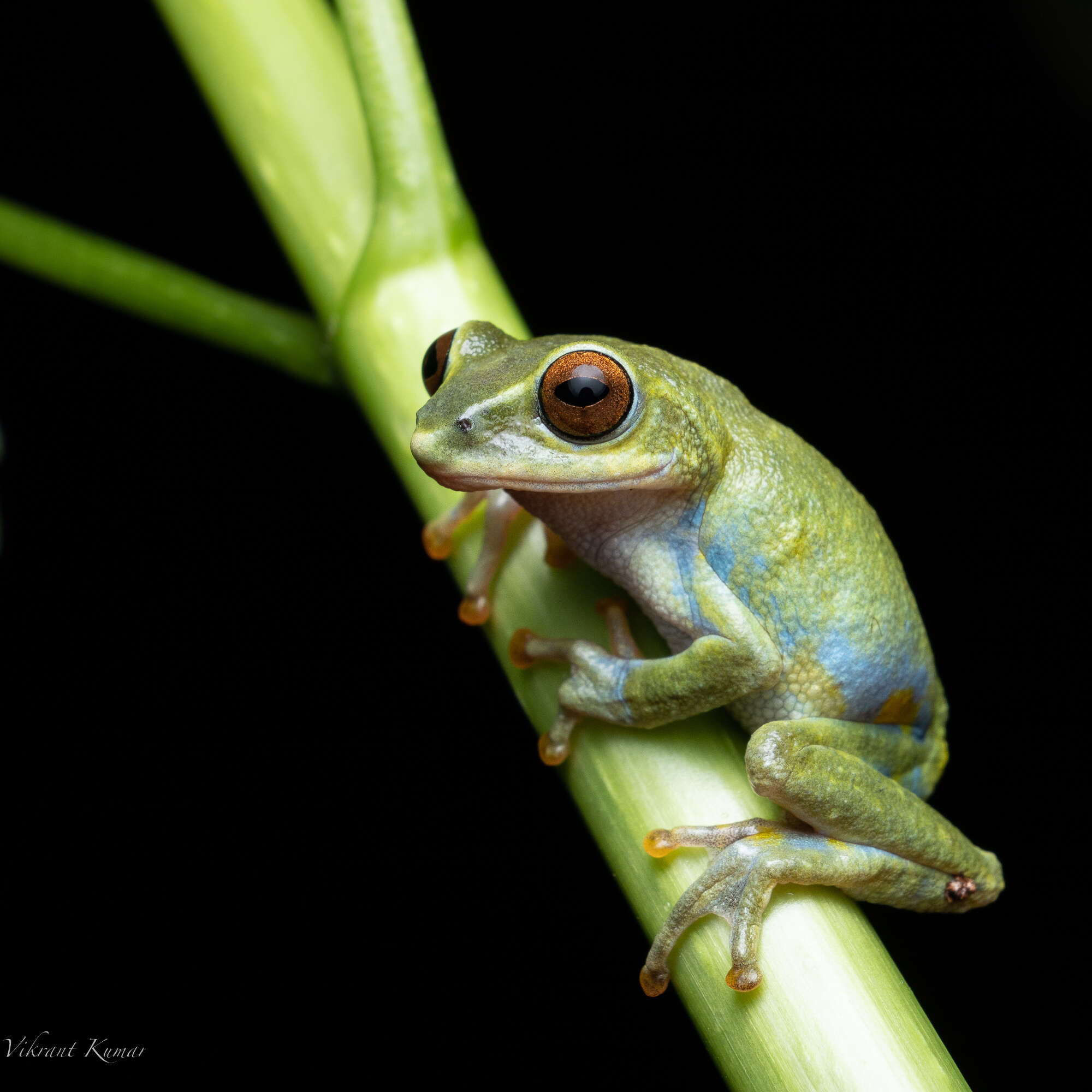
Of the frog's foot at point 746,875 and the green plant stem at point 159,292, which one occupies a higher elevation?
the green plant stem at point 159,292

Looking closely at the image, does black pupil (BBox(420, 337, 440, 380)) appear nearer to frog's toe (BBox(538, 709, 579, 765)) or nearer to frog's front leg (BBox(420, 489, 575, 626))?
frog's front leg (BBox(420, 489, 575, 626))

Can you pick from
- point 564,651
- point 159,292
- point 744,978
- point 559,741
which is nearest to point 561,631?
point 564,651

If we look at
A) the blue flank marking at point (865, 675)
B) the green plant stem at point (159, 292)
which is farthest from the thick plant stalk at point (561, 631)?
the blue flank marking at point (865, 675)

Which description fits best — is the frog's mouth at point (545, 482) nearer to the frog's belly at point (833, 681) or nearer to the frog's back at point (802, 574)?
the frog's back at point (802, 574)

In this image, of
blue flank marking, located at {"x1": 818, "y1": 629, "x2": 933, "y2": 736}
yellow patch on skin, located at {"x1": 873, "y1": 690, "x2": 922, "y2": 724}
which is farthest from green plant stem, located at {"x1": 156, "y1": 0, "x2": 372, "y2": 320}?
yellow patch on skin, located at {"x1": 873, "y1": 690, "x2": 922, "y2": 724}

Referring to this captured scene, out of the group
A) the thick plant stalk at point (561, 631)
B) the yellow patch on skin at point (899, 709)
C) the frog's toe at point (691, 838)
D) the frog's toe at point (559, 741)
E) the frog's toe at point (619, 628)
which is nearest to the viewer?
the thick plant stalk at point (561, 631)

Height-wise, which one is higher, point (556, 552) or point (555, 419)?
point (555, 419)

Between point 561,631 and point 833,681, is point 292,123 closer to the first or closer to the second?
point 561,631
